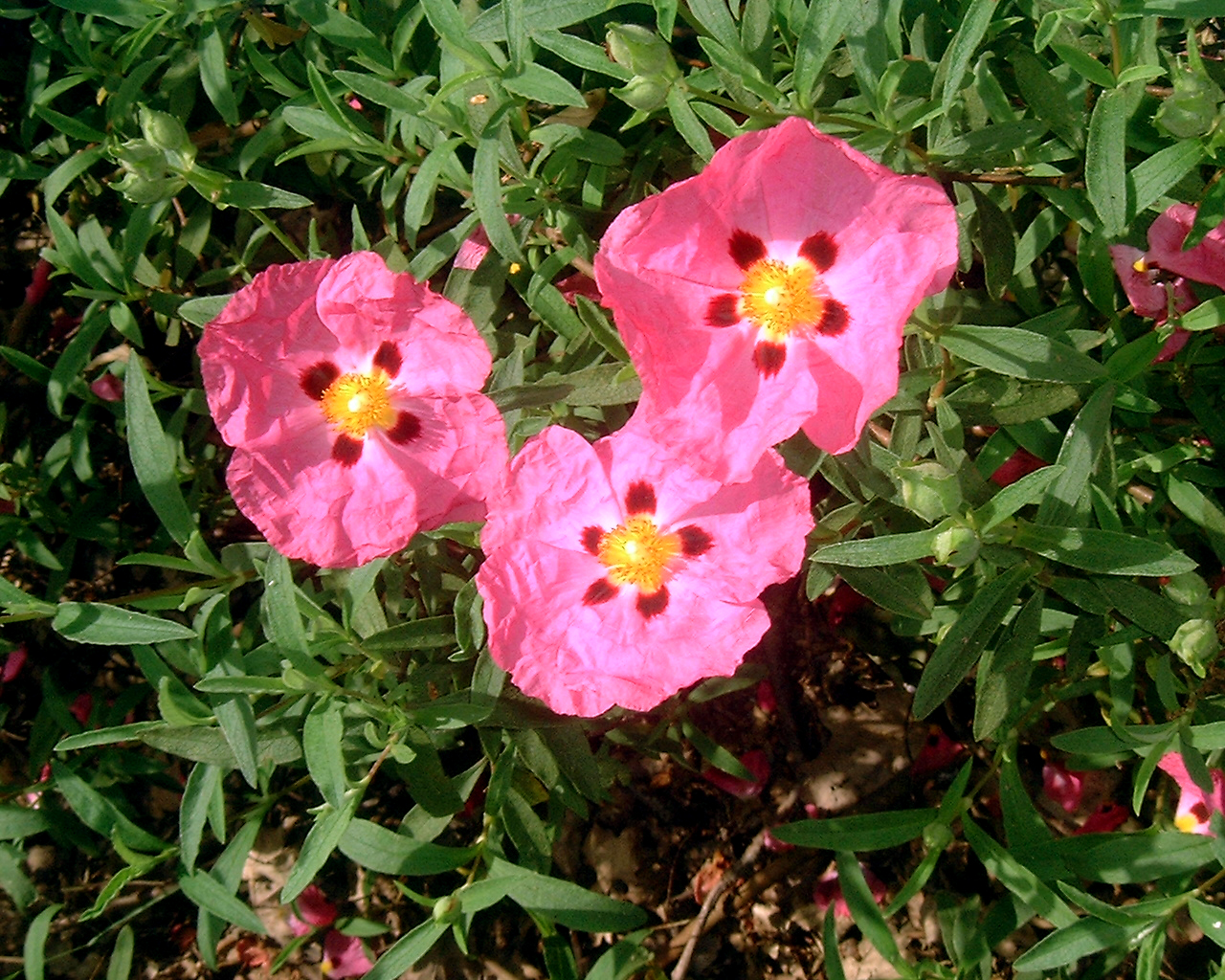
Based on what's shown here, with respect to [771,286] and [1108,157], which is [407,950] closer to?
[771,286]

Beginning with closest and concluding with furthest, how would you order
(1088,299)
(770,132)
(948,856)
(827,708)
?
(770,132), (1088,299), (948,856), (827,708)

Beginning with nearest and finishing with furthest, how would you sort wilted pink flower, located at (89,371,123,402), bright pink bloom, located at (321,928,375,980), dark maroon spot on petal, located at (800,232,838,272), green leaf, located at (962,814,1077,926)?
1. dark maroon spot on petal, located at (800,232,838,272)
2. green leaf, located at (962,814,1077,926)
3. wilted pink flower, located at (89,371,123,402)
4. bright pink bloom, located at (321,928,375,980)

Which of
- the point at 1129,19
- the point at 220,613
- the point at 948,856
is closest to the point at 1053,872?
the point at 948,856

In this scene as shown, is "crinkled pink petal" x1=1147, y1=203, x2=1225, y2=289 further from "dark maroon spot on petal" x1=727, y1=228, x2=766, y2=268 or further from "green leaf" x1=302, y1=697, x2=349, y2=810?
"green leaf" x1=302, y1=697, x2=349, y2=810

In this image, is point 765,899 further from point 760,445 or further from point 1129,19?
point 1129,19

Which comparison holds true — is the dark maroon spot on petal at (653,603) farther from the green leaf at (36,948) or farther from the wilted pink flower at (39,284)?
the wilted pink flower at (39,284)

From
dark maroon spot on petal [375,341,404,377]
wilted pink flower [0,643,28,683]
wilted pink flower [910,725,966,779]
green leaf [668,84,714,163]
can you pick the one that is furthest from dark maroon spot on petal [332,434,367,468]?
wilted pink flower [910,725,966,779]

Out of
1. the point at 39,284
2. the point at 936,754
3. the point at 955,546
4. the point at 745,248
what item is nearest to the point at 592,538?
the point at 745,248
